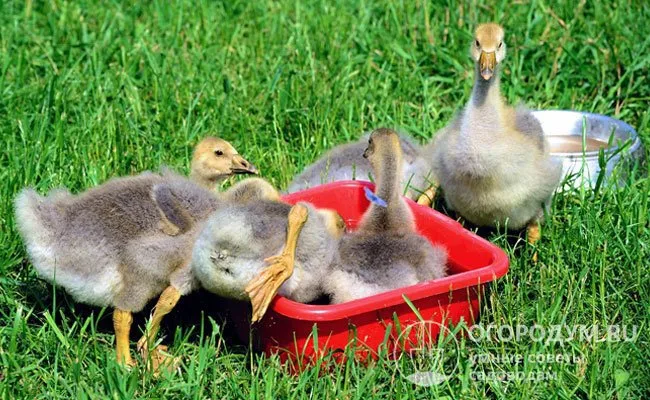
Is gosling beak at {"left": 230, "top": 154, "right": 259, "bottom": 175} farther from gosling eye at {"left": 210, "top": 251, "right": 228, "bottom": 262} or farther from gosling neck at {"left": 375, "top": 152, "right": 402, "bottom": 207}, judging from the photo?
gosling eye at {"left": 210, "top": 251, "right": 228, "bottom": 262}

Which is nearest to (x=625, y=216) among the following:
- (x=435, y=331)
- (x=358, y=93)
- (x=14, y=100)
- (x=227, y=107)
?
(x=435, y=331)

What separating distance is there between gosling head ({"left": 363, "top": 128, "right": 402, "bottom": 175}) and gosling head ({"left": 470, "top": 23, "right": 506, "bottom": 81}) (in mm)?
495

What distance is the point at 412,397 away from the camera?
11.1 ft

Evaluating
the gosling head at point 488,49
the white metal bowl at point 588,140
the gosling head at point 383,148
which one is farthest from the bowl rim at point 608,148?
the gosling head at point 383,148

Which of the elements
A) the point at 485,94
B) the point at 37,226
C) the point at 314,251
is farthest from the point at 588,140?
the point at 37,226

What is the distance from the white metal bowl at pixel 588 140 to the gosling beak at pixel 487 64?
71cm

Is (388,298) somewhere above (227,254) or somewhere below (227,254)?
below

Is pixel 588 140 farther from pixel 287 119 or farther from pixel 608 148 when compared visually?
pixel 287 119

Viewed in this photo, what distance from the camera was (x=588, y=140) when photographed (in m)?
5.37

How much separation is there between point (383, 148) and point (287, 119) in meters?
1.43

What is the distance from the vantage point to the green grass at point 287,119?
3.51 metres

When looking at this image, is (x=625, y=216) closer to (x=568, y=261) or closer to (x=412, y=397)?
(x=568, y=261)

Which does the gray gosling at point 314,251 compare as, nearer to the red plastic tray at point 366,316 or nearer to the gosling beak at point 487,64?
the red plastic tray at point 366,316

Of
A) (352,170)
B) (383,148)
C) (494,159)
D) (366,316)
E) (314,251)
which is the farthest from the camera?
(352,170)
